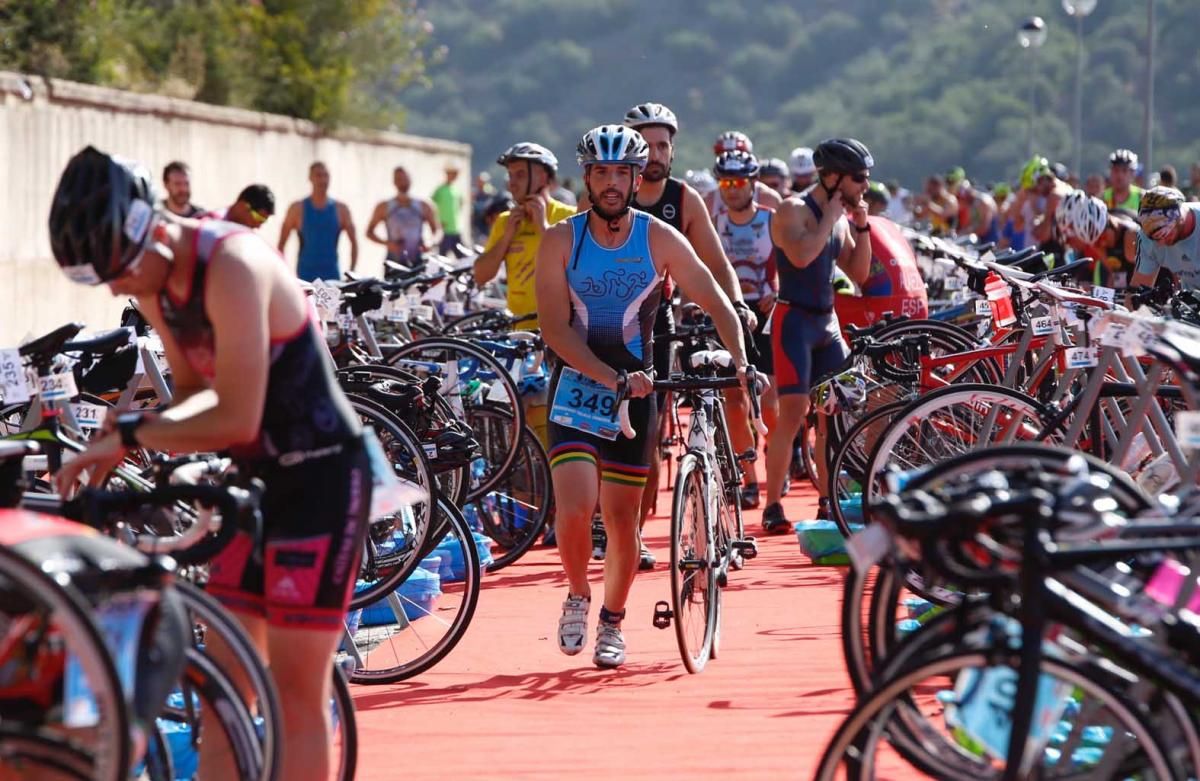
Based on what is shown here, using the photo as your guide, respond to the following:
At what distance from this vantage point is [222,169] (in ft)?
80.2

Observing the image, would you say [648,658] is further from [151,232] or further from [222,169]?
[222,169]

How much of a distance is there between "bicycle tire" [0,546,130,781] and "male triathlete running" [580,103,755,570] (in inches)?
211

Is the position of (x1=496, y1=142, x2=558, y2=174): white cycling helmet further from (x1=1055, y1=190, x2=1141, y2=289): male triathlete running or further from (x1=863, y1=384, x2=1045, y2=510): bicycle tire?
(x1=863, y1=384, x2=1045, y2=510): bicycle tire

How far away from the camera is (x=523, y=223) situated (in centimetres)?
1196

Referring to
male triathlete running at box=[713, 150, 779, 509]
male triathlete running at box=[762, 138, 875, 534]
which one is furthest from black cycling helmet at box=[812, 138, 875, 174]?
male triathlete running at box=[713, 150, 779, 509]

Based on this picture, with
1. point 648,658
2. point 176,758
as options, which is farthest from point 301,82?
point 176,758

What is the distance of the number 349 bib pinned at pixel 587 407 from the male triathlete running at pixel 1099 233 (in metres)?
4.29

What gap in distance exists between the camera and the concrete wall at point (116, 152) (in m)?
17.4

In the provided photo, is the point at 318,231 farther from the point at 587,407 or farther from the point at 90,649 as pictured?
the point at 90,649

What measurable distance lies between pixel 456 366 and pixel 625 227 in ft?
9.22

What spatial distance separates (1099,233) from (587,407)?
4425mm

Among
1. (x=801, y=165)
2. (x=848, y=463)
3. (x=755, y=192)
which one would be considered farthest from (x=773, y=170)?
(x=848, y=463)

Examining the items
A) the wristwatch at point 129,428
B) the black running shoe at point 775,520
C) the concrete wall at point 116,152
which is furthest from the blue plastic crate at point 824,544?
the concrete wall at point 116,152

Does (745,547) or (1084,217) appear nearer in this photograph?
(745,547)
